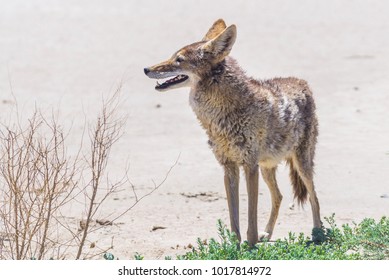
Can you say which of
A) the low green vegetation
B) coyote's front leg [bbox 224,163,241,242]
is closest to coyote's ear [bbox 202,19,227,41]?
coyote's front leg [bbox 224,163,241,242]

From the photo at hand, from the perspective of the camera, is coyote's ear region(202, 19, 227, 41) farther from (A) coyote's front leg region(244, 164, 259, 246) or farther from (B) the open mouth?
(A) coyote's front leg region(244, 164, 259, 246)

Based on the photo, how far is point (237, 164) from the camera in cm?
945

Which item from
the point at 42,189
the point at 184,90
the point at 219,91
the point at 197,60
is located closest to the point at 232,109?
the point at 219,91

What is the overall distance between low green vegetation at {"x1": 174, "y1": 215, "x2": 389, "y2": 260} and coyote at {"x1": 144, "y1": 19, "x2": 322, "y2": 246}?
82cm

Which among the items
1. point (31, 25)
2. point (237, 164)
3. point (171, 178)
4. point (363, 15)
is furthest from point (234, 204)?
point (363, 15)

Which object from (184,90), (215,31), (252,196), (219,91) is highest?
(215,31)

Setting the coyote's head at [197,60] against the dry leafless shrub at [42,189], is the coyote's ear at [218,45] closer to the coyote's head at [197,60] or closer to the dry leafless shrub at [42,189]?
the coyote's head at [197,60]

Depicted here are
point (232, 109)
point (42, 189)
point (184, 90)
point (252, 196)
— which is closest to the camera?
point (42, 189)

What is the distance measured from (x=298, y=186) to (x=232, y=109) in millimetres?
1740

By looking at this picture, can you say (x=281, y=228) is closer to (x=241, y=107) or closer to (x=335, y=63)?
(x=241, y=107)

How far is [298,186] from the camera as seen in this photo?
418 inches

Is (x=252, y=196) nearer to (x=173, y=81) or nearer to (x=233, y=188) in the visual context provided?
(x=233, y=188)

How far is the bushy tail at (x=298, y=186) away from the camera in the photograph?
34.4 ft
